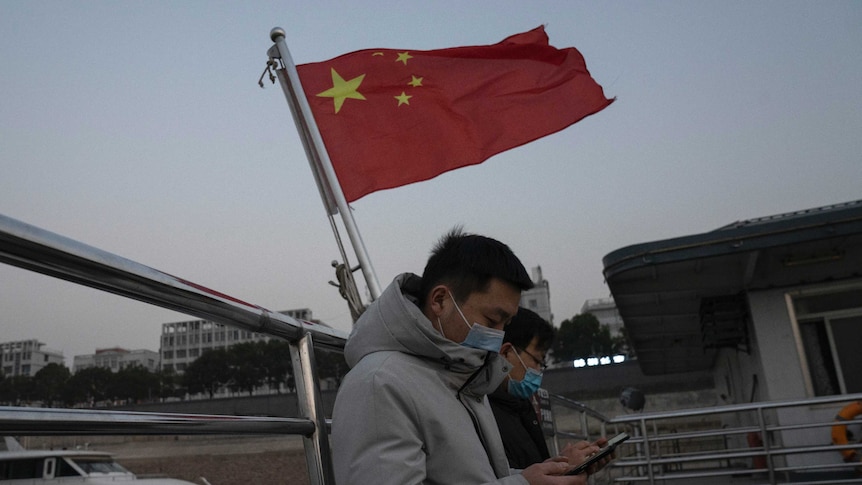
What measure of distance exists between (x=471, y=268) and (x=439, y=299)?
128 mm

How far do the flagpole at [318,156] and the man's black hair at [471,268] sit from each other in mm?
2230

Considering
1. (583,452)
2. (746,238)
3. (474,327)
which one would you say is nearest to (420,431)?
(474,327)

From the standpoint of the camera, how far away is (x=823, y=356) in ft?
30.7

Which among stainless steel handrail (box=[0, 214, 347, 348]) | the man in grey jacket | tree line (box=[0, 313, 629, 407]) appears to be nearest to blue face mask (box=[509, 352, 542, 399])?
the man in grey jacket

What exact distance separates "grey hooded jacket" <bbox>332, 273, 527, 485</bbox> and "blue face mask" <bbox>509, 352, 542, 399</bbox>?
1457mm

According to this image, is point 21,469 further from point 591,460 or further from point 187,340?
point 187,340

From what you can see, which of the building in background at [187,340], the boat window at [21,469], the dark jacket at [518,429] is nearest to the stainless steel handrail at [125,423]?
the dark jacket at [518,429]

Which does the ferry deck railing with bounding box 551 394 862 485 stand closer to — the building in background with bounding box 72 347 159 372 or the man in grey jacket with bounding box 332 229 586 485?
the man in grey jacket with bounding box 332 229 586 485

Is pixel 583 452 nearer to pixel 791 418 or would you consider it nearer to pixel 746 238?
pixel 746 238

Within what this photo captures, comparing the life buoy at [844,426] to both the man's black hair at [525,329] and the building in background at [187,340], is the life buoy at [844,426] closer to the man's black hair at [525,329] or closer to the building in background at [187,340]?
the man's black hair at [525,329]

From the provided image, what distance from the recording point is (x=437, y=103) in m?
5.89

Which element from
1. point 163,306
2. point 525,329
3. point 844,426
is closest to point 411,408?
point 163,306

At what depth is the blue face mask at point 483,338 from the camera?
1.97m

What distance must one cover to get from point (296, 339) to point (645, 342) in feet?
48.9
